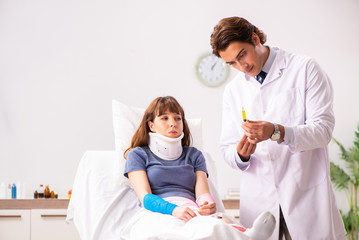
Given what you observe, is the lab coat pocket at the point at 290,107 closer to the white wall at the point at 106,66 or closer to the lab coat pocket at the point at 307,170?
the lab coat pocket at the point at 307,170

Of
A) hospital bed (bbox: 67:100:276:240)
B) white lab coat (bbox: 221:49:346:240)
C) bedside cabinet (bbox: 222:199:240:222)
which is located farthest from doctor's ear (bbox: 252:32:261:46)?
bedside cabinet (bbox: 222:199:240:222)

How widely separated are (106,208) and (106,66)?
2.25m

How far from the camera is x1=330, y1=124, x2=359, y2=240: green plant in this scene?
3.95 m

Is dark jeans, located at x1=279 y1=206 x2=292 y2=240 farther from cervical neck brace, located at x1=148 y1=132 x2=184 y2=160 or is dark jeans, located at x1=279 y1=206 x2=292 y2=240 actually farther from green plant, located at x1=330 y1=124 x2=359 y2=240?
green plant, located at x1=330 y1=124 x2=359 y2=240

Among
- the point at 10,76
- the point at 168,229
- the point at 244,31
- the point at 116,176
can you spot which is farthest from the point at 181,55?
the point at 168,229

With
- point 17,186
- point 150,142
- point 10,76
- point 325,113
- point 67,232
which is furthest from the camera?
point 10,76

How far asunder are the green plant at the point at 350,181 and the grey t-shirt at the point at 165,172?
7.82ft

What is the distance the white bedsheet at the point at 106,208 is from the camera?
165 centimetres

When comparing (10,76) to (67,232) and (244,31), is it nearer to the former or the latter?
(67,232)

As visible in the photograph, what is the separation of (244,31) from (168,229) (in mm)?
Result: 832

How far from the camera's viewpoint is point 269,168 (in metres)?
1.73

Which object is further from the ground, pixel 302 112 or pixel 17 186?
pixel 302 112

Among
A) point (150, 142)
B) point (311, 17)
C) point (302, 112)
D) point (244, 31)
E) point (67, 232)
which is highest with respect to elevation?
point (311, 17)

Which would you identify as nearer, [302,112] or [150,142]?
[302,112]
